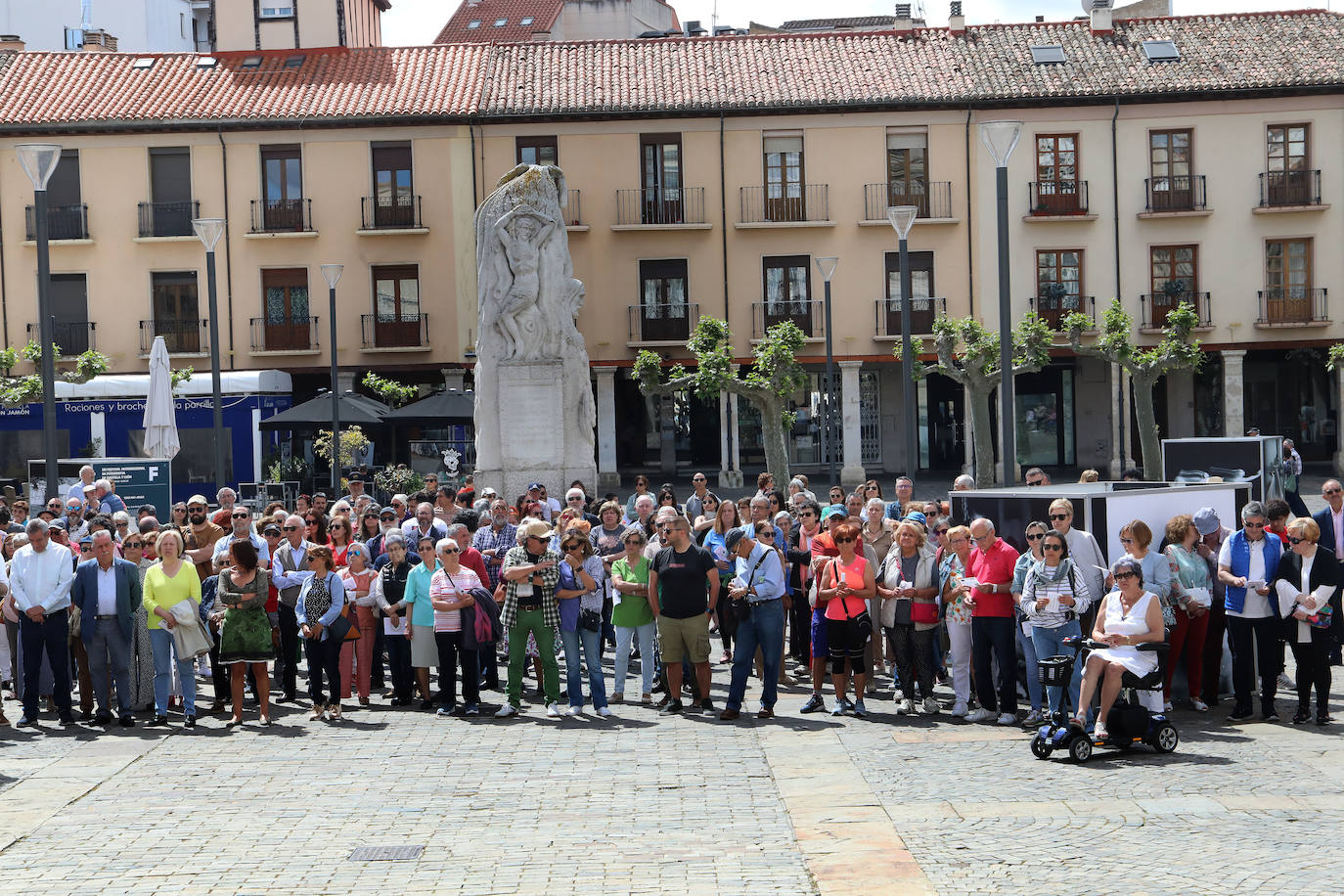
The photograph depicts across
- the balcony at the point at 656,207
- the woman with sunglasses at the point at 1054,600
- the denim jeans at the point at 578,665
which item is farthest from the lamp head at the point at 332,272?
the woman with sunglasses at the point at 1054,600

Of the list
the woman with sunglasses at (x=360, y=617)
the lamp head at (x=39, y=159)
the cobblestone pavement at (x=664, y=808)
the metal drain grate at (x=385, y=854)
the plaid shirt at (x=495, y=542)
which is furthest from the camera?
the lamp head at (x=39, y=159)

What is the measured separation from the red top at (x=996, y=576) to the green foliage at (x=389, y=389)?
86.2 feet

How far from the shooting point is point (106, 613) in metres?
12.5

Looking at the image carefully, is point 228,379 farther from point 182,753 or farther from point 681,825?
point 681,825

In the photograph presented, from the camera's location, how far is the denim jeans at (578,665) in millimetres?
12430

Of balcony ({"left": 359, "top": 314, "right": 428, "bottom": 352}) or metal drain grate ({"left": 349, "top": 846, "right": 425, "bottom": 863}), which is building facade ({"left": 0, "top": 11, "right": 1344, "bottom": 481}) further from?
metal drain grate ({"left": 349, "top": 846, "right": 425, "bottom": 863})

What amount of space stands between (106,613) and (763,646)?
5.16 meters

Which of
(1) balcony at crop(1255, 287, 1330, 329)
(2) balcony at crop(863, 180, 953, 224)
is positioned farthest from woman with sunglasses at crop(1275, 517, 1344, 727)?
(1) balcony at crop(1255, 287, 1330, 329)

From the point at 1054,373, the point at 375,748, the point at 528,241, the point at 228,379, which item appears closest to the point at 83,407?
the point at 228,379

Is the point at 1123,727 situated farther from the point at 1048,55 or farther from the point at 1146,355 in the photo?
the point at 1048,55

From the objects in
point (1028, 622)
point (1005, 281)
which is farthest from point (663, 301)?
point (1028, 622)

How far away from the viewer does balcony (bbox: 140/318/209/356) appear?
39.9m

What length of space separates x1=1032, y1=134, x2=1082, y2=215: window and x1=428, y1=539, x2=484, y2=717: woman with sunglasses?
3025cm

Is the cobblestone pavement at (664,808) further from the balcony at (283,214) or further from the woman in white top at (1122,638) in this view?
the balcony at (283,214)
